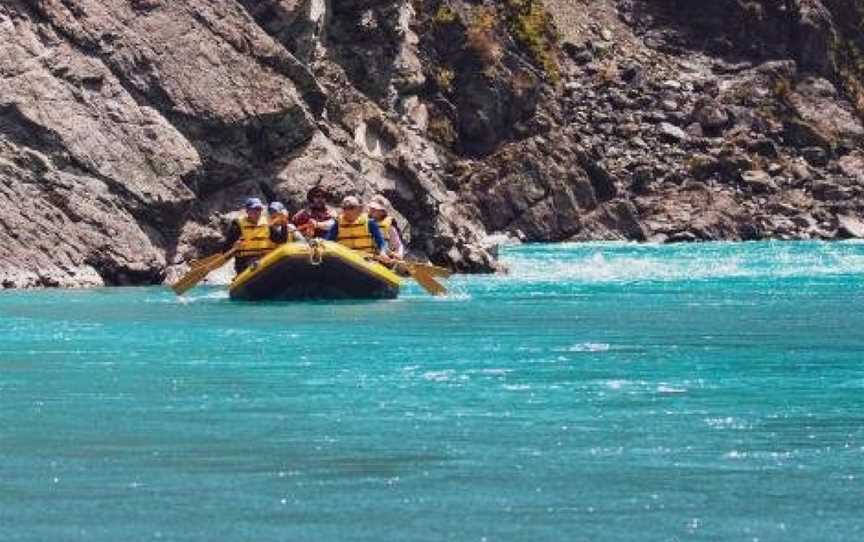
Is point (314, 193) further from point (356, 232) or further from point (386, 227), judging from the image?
point (356, 232)

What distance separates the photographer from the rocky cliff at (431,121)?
48.0m

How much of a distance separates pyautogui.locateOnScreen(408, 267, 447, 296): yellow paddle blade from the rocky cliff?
26.1 feet

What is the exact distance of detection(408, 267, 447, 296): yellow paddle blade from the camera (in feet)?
136

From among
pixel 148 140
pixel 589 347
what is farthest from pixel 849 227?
pixel 589 347

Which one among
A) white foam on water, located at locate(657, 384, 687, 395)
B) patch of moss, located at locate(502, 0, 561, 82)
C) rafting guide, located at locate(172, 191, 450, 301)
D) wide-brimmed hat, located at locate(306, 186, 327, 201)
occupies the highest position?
patch of moss, located at locate(502, 0, 561, 82)

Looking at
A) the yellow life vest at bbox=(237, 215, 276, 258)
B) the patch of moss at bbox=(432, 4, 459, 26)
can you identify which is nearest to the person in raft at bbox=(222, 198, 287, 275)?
the yellow life vest at bbox=(237, 215, 276, 258)

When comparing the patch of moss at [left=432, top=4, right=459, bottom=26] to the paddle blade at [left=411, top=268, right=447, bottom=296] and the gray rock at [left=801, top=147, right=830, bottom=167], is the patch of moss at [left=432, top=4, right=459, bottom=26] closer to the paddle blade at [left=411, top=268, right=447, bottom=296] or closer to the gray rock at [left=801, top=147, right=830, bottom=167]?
the gray rock at [left=801, top=147, right=830, bottom=167]

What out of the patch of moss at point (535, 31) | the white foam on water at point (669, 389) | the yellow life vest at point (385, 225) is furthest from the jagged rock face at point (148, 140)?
the patch of moss at point (535, 31)

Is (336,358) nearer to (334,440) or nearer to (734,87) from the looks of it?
(334,440)

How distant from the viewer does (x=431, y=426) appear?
18312mm

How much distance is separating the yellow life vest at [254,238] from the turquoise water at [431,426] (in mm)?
6149

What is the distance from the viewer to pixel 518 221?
100m

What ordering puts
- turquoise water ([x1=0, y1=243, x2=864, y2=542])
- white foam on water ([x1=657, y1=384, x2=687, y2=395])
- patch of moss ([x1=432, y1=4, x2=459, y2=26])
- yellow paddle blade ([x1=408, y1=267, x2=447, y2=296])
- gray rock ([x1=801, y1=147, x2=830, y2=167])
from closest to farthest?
1. turquoise water ([x1=0, y1=243, x2=864, y2=542])
2. white foam on water ([x1=657, y1=384, x2=687, y2=395])
3. yellow paddle blade ([x1=408, y1=267, x2=447, y2=296])
4. patch of moss ([x1=432, y1=4, x2=459, y2=26])
5. gray rock ([x1=801, y1=147, x2=830, y2=167])

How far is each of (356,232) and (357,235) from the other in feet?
0.24
